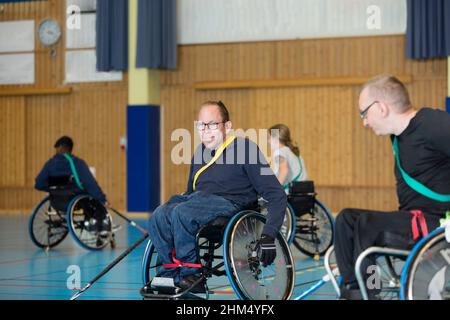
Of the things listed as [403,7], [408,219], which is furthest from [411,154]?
[403,7]

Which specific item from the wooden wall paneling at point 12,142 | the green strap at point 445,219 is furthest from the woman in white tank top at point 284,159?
the wooden wall paneling at point 12,142

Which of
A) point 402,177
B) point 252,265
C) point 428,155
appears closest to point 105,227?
point 252,265

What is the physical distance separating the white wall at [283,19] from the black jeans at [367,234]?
31.0 ft

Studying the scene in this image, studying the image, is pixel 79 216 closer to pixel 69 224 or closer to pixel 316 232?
pixel 69 224

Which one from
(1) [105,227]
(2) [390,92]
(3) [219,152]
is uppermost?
(2) [390,92]

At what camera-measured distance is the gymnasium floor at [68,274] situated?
17.9 ft

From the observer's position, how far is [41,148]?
1484cm

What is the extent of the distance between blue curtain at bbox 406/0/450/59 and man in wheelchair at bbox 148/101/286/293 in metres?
7.97

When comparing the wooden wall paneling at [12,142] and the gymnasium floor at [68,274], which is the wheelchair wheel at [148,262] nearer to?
the gymnasium floor at [68,274]

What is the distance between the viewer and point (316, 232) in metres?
7.92

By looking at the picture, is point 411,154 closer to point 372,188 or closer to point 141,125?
point 372,188

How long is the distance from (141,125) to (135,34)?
1.50 m

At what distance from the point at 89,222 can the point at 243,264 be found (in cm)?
403
